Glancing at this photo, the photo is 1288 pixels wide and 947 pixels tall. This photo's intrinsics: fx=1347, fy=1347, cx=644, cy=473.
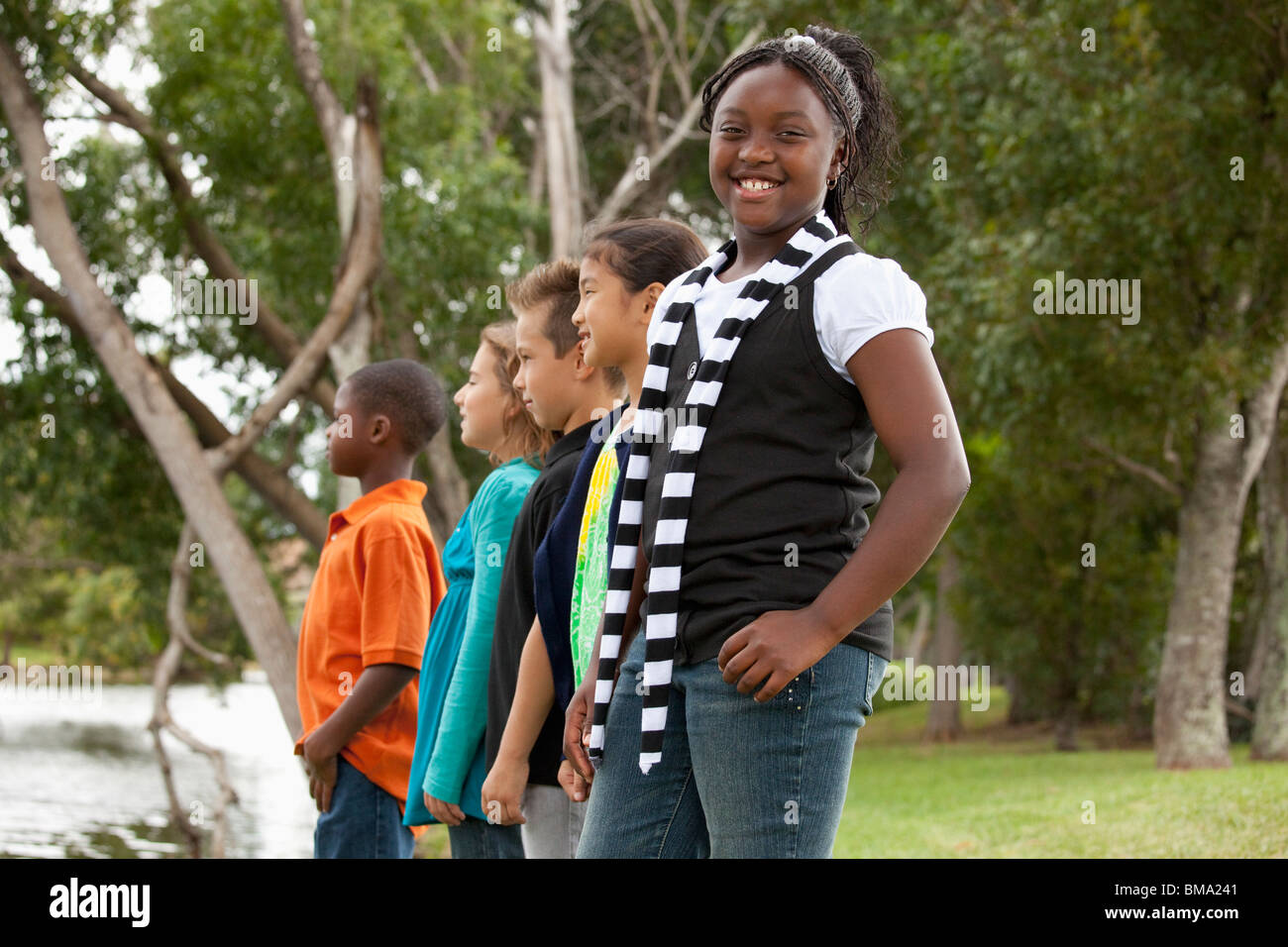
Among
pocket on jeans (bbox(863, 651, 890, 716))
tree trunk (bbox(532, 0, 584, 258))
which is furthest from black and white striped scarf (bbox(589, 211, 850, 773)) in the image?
tree trunk (bbox(532, 0, 584, 258))

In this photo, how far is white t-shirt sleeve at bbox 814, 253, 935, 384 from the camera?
6.56ft

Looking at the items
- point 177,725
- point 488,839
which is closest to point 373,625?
point 488,839

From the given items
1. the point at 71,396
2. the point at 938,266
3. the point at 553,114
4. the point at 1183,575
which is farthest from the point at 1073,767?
the point at 71,396

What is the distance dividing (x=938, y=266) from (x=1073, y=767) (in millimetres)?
5097

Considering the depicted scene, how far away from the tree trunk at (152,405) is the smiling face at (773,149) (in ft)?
31.2

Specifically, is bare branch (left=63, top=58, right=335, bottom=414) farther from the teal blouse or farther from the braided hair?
the braided hair

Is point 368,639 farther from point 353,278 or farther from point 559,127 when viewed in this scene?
point 559,127

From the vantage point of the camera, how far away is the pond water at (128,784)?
42.2ft

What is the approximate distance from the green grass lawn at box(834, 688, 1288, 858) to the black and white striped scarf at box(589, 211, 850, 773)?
5714 millimetres

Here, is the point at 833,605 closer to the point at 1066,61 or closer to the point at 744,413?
the point at 744,413

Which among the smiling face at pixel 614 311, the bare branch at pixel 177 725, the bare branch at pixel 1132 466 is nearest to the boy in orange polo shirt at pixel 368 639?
the smiling face at pixel 614 311

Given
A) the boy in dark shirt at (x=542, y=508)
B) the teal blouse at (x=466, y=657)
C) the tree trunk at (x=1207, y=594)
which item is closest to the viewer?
the boy in dark shirt at (x=542, y=508)

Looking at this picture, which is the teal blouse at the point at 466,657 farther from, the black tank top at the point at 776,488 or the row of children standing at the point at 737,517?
the black tank top at the point at 776,488
